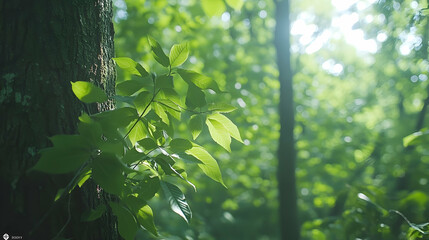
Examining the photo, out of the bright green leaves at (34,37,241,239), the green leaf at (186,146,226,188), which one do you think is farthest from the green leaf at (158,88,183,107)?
the green leaf at (186,146,226,188)

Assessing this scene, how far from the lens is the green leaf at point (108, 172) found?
3.06 feet

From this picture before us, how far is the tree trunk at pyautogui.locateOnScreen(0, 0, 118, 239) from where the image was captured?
1060 millimetres

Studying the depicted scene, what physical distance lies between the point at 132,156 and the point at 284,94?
3.72 metres

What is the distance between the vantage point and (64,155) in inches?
34.0

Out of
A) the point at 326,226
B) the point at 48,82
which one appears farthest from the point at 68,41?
the point at 326,226

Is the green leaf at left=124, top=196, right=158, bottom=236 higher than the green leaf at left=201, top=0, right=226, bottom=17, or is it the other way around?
the green leaf at left=201, top=0, right=226, bottom=17

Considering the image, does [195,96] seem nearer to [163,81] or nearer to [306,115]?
[163,81]

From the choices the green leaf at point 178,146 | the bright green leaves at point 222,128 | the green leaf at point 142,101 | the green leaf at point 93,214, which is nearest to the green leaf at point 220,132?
the bright green leaves at point 222,128

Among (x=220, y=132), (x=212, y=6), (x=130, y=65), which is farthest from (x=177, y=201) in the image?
(x=212, y=6)

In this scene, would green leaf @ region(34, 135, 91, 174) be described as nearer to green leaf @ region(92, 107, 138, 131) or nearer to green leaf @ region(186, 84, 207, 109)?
green leaf @ region(92, 107, 138, 131)

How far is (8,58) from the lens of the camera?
1.15 meters

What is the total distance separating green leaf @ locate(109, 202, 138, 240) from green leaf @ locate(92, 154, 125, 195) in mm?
228

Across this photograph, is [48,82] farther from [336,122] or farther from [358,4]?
[336,122]

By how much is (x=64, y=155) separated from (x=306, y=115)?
23.6 feet
